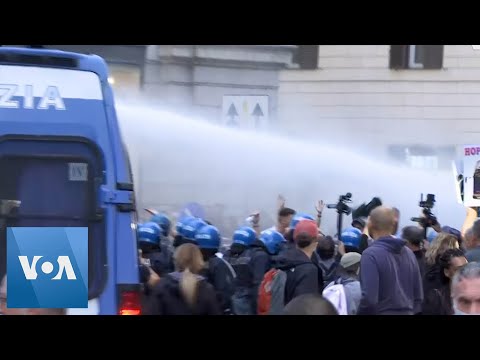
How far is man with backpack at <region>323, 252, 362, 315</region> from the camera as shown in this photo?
6375 millimetres

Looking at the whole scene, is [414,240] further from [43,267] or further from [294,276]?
[43,267]

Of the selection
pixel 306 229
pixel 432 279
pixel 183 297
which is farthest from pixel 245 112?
pixel 183 297

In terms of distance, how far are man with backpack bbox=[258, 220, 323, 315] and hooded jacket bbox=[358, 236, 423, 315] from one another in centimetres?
39

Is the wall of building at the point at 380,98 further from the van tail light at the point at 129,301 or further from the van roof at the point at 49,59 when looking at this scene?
the van tail light at the point at 129,301

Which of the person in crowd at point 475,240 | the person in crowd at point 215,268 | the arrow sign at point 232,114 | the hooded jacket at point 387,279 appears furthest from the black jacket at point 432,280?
the arrow sign at point 232,114

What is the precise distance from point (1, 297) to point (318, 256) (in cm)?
344

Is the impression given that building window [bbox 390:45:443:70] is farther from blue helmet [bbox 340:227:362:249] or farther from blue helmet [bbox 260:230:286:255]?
blue helmet [bbox 260:230:286:255]

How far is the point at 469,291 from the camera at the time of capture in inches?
186

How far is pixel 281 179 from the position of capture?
15.6 meters

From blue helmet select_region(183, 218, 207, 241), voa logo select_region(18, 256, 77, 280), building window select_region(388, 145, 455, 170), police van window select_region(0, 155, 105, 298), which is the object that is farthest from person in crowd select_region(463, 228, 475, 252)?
building window select_region(388, 145, 455, 170)

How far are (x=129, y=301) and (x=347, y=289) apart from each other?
169 cm

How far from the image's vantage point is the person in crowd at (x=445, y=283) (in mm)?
7133
